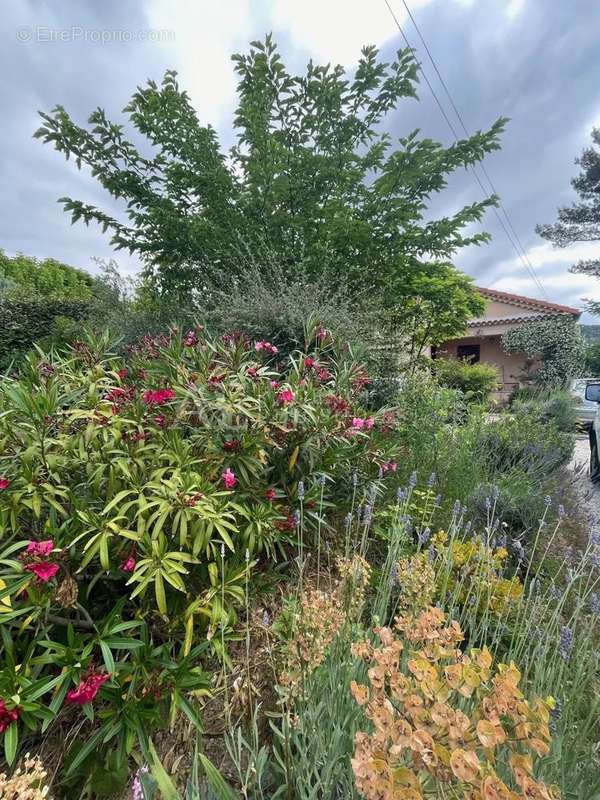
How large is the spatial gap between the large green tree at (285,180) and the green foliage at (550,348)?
9325 mm

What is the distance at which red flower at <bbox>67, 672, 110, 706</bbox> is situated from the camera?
41.7 inches

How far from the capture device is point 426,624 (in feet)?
2.92

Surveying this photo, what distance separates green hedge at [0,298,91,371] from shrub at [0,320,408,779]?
694cm

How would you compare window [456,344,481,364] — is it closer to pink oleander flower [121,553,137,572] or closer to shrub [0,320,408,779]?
shrub [0,320,408,779]

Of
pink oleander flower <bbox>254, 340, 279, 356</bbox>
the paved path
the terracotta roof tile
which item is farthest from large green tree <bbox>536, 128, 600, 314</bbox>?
pink oleander flower <bbox>254, 340, 279, 356</bbox>

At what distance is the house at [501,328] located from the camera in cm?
1525

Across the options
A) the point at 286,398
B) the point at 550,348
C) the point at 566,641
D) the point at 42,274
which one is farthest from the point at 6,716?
the point at 42,274

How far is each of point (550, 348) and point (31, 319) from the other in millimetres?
15410

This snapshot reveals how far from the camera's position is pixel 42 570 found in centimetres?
117

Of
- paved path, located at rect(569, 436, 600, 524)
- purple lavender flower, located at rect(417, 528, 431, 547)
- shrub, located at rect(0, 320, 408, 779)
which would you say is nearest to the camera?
shrub, located at rect(0, 320, 408, 779)

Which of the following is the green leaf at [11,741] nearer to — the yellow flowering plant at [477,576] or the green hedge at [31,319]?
the yellow flowering plant at [477,576]

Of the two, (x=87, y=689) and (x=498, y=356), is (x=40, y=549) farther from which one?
(x=498, y=356)

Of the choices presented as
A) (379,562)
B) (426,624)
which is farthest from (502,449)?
(426,624)

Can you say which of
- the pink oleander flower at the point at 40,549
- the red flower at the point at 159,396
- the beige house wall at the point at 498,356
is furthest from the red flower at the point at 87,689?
the beige house wall at the point at 498,356
